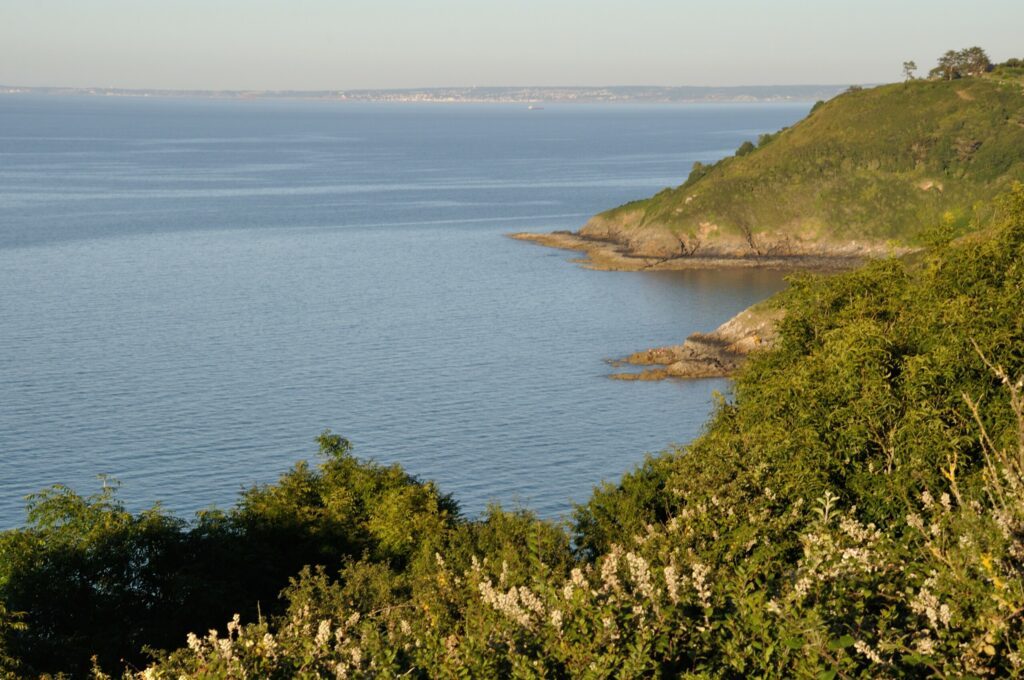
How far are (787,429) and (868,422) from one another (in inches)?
122

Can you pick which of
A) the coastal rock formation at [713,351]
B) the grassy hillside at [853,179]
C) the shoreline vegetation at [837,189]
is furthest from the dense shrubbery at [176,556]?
the grassy hillside at [853,179]

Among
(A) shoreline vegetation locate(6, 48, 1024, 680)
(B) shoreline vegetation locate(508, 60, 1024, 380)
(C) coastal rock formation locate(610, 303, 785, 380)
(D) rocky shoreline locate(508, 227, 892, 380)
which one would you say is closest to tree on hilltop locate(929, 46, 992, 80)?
(B) shoreline vegetation locate(508, 60, 1024, 380)

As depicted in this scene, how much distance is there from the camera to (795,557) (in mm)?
22531

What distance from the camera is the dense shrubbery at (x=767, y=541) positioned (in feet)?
46.6

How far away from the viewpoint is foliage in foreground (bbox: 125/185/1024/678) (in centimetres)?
1398

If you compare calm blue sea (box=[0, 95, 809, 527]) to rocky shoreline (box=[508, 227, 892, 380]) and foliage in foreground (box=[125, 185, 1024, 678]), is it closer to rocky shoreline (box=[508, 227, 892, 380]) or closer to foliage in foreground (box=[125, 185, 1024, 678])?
rocky shoreline (box=[508, 227, 892, 380])

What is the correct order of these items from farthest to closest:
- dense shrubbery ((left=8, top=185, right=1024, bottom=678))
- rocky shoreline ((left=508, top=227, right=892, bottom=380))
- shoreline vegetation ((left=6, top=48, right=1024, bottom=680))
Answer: rocky shoreline ((left=508, top=227, right=892, bottom=380)) → shoreline vegetation ((left=6, top=48, right=1024, bottom=680)) → dense shrubbery ((left=8, top=185, right=1024, bottom=678))

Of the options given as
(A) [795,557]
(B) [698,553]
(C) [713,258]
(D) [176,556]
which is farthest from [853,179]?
(B) [698,553]

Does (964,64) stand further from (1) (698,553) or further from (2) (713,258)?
(1) (698,553)

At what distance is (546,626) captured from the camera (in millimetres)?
15867

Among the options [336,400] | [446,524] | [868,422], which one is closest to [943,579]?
[868,422]

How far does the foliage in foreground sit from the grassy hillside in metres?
99.2

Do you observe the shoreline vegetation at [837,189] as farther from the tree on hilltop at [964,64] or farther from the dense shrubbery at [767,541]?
the dense shrubbery at [767,541]

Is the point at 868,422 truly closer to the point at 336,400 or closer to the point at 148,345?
the point at 336,400
